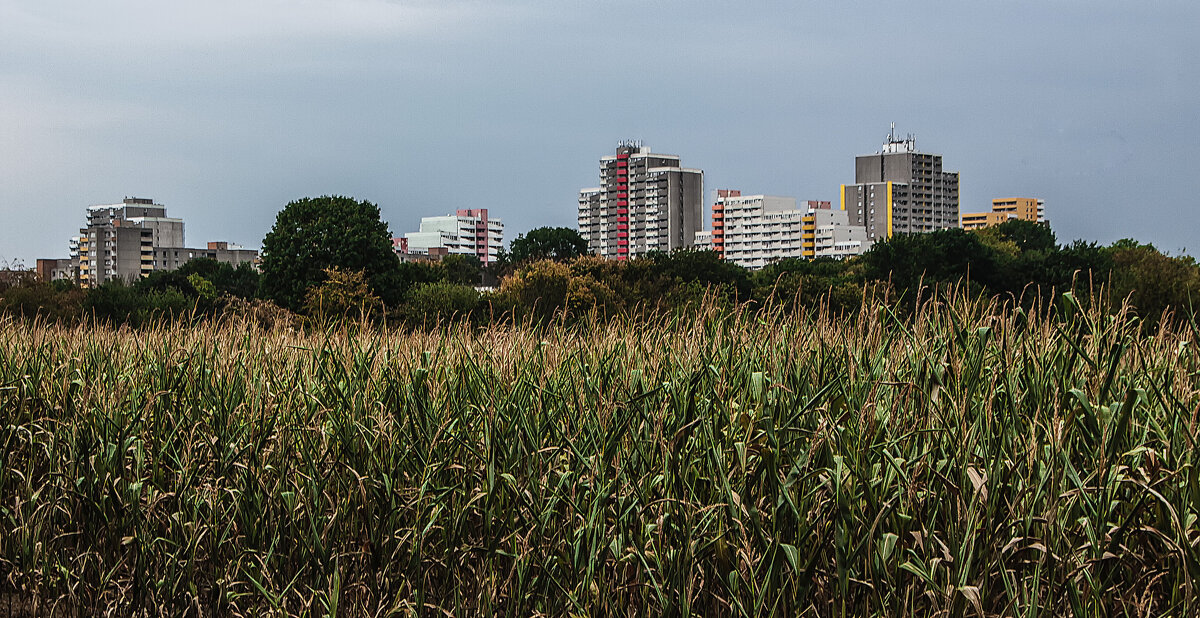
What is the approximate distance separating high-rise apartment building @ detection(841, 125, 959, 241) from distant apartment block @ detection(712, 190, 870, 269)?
486 cm

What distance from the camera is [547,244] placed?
82.2 meters

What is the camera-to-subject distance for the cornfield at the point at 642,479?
12.4 feet

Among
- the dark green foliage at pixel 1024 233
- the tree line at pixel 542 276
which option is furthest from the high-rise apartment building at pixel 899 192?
the tree line at pixel 542 276

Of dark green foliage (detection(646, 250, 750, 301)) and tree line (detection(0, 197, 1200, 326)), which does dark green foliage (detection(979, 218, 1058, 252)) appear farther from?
dark green foliage (detection(646, 250, 750, 301))

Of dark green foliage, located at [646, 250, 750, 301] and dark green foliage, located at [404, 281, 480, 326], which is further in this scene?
dark green foliage, located at [646, 250, 750, 301]

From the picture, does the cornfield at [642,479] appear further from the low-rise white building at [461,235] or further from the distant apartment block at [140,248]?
the low-rise white building at [461,235]

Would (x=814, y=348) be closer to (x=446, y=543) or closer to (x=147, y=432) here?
(x=446, y=543)

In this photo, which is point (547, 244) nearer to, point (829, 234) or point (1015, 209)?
point (829, 234)

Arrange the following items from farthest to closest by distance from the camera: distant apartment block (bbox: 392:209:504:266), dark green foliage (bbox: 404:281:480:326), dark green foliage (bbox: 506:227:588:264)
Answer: distant apartment block (bbox: 392:209:504:266)
dark green foliage (bbox: 506:227:588:264)
dark green foliage (bbox: 404:281:480:326)

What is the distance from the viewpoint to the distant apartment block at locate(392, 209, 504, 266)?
156250 mm

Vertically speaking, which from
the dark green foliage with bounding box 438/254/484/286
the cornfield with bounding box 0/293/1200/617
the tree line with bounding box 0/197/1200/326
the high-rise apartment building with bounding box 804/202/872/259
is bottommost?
the cornfield with bounding box 0/293/1200/617

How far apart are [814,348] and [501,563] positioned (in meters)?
1.58

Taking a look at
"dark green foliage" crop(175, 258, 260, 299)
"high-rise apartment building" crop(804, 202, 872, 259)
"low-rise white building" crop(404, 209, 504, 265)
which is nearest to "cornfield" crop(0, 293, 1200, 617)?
"dark green foliage" crop(175, 258, 260, 299)

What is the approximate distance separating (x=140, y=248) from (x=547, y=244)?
5048 cm
